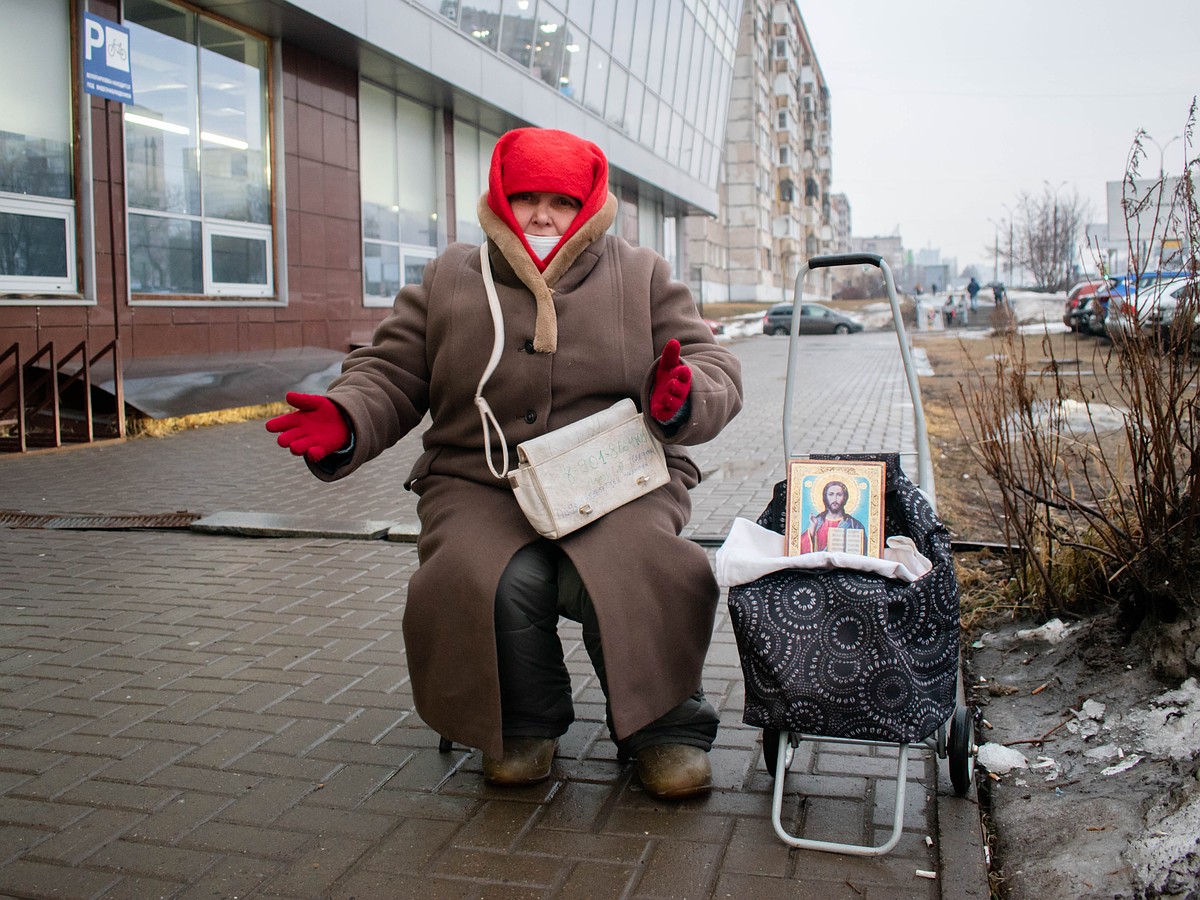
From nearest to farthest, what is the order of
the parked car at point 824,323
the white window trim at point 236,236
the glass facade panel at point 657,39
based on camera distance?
the white window trim at point 236,236, the glass facade panel at point 657,39, the parked car at point 824,323

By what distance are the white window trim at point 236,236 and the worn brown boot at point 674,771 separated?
11994mm

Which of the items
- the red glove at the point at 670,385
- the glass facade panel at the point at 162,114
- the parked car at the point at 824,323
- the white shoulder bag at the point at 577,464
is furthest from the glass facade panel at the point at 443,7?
the parked car at the point at 824,323

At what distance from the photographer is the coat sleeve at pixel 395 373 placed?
3.07 m

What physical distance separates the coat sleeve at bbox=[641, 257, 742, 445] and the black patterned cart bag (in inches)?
18.8

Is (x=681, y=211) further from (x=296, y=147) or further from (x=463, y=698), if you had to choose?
(x=463, y=698)

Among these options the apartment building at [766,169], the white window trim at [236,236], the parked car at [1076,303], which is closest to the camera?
the white window trim at [236,236]

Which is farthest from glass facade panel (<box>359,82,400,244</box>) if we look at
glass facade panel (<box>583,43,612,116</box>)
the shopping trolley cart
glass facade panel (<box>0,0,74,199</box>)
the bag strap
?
the shopping trolley cart

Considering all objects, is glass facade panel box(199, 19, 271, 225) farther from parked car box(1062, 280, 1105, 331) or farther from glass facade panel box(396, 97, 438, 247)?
parked car box(1062, 280, 1105, 331)

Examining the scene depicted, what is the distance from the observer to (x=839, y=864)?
2572 mm

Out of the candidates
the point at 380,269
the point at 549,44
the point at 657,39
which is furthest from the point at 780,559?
the point at 657,39

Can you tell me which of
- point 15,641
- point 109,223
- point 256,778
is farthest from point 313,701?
point 109,223

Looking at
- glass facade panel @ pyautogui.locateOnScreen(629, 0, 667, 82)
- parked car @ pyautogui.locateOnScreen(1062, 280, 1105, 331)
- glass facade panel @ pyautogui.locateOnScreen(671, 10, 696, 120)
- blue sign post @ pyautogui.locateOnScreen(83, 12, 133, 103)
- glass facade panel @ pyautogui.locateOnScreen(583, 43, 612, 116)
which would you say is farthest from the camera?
glass facade panel @ pyautogui.locateOnScreen(671, 10, 696, 120)

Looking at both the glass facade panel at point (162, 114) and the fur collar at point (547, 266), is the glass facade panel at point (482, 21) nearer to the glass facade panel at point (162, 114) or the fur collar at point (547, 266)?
the glass facade panel at point (162, 114)

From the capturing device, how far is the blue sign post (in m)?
9.71
